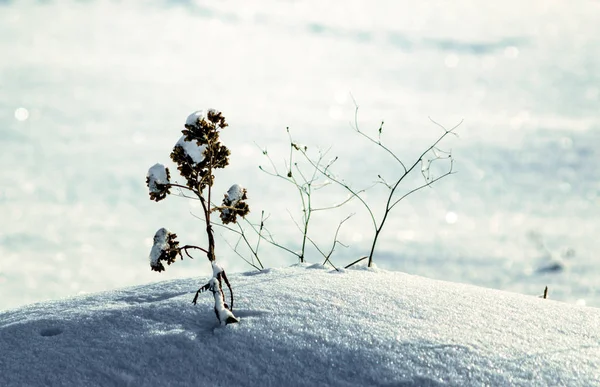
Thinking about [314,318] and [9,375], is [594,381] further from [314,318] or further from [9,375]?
[9,375]

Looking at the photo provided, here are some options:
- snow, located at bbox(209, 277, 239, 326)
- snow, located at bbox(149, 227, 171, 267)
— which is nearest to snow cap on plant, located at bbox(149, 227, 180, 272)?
snow, located at bbox(149, 227, 171, 267)

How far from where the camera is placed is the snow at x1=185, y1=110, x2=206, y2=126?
287cm

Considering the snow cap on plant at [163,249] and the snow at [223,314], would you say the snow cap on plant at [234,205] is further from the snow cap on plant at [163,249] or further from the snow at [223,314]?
the snow at [223,314]

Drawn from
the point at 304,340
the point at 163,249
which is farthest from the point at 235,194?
the point at 304,340

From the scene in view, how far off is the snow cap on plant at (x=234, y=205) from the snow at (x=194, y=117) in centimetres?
41

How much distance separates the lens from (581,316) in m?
3.12

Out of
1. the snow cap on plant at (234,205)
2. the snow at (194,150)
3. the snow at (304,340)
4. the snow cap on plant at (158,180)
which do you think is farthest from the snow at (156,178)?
the snow at (304,340)

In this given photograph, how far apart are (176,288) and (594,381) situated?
1.75 meters

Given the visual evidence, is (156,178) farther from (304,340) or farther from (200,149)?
(304,340)

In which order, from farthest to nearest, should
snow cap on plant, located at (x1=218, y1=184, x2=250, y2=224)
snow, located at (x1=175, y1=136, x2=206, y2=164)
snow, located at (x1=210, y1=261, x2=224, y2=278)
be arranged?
snow cap on plant, located at (x1=218, y1=184, x2=250, y2=224), snow, located at (x1=175, y1=136, x2=206, y2=164), snow, located at (x1=210, y1=261, x2=224, y2=278)

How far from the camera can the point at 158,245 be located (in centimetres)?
281

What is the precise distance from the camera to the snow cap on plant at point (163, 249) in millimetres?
2801

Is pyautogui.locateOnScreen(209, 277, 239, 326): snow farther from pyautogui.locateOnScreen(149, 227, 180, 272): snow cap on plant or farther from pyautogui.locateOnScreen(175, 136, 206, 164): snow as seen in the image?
A: pyautogui.locateOnScreen(175, 136, 206, 164): snow

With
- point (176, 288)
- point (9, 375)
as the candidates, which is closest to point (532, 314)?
point (176, 288)
